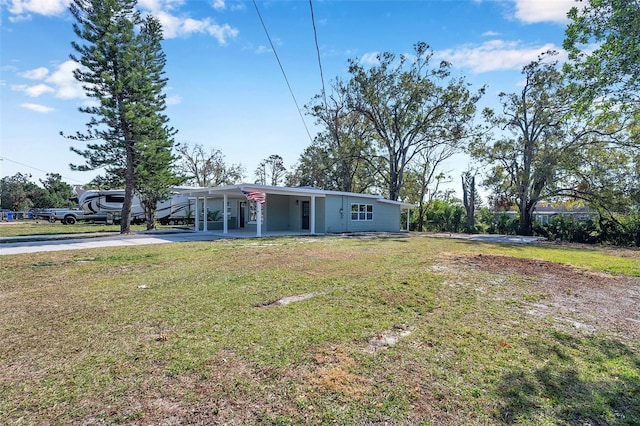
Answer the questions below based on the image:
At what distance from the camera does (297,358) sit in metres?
2.95

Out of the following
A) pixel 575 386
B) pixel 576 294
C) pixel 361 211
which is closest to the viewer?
pixel 575 386

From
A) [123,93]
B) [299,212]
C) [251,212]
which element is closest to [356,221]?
[299,212]

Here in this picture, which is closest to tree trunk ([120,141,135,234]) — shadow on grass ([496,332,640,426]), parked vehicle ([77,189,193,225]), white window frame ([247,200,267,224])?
parked vehicle ([77,189,193,225])

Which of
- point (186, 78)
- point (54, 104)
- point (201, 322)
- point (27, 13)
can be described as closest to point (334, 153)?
point (186, 78)

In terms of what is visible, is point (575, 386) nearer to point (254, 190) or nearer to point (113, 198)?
point (254, 190)

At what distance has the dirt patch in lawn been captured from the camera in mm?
4160

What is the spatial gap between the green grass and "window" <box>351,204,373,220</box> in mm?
14564

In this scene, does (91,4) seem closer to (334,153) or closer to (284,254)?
(284,254)

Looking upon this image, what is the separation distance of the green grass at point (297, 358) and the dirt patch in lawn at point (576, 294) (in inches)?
8.2

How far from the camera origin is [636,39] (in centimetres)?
695

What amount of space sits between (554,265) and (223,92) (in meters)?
12.4

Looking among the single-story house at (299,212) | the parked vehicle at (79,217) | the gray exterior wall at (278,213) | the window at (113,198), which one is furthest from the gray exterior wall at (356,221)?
A: the parked vehicle at (79,217)

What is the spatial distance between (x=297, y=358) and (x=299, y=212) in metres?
16.5

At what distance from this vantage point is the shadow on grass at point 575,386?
2244 millimetres
